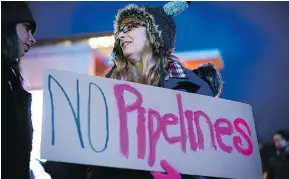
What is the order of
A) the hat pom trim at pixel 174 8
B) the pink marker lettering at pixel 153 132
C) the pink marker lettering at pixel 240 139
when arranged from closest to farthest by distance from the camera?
the pink marker lettering at pixel 153 132, the pink marker lettering at pixel 240 139, the hat pom trim at pixel 174 8

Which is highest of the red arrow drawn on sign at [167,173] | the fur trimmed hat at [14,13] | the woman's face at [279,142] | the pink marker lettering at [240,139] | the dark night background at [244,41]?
the dark night background at [244,41]

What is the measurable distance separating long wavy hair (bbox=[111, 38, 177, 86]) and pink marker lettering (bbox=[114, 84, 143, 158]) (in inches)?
4.0

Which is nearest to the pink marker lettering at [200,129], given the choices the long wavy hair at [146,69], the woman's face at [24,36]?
the long wavy hair at [146,69]

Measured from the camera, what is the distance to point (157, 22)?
91cm

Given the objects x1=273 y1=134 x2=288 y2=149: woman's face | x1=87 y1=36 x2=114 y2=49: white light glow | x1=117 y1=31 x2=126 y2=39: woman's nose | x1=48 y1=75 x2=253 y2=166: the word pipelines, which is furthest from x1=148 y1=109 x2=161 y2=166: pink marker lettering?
x1=273 y1=134 x2=288 y2=149: woman's face

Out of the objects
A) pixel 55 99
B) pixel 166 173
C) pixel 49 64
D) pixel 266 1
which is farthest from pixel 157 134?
pixel 266 1

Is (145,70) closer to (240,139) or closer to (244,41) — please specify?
(240,139)

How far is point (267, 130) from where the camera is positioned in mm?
2631

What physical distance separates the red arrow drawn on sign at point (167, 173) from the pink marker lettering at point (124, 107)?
66mm

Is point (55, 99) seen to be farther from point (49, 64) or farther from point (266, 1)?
point (266, 1)

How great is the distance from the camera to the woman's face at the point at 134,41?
0.89 m

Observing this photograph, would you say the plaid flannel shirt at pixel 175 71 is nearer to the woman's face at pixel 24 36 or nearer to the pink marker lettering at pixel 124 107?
the pink marker lettering at pixel 124 107

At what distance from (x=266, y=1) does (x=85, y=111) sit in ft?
6.54

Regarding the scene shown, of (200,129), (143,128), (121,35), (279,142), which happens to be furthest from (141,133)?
(279,142)
